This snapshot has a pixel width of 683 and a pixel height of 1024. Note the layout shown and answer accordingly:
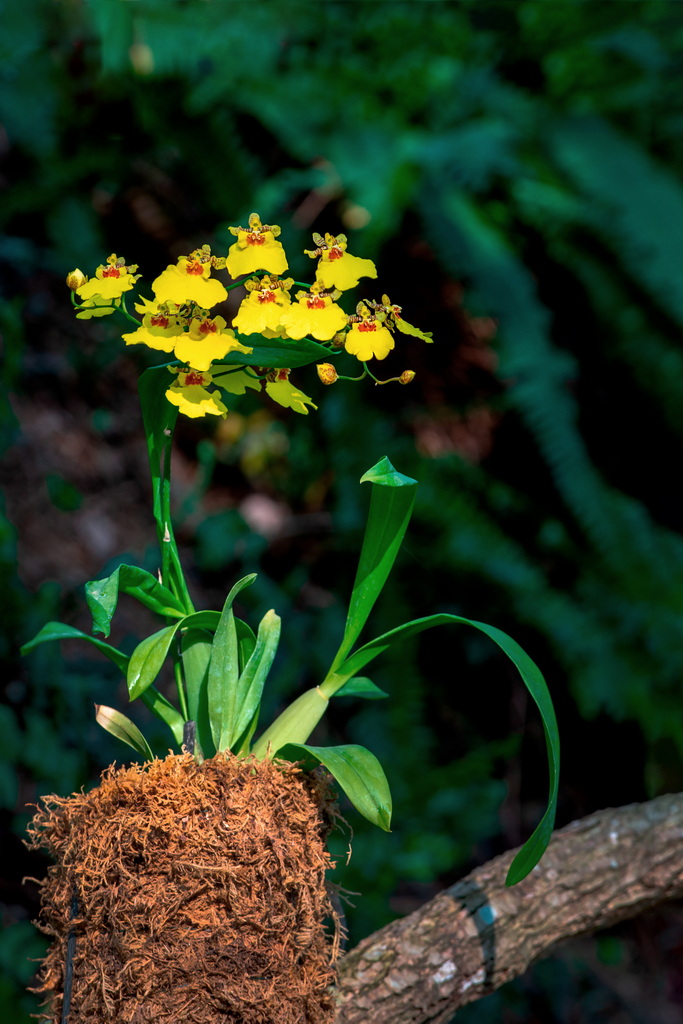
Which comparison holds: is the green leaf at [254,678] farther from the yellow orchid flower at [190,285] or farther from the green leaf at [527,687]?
the yellow orchid flower at [190,285]

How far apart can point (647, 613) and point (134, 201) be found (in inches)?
61.9

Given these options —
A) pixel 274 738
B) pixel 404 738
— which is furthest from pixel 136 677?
pixel 404 738

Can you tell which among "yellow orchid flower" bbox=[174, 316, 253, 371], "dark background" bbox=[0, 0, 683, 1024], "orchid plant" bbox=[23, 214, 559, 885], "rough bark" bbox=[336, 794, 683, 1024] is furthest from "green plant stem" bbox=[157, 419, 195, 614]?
"dark background" bbox=[0, 0, 683, 1024]

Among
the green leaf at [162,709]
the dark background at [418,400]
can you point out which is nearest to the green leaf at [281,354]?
the green leaf at [162,709]

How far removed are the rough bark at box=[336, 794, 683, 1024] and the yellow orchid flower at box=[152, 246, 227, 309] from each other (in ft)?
2.21

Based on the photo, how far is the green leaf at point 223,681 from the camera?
670 mm

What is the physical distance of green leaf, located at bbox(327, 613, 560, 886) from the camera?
0.63m

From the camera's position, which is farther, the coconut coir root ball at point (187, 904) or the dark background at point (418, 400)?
the dark background at point (418, 400)

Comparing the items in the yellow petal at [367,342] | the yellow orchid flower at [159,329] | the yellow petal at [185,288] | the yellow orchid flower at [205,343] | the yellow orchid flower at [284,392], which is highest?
the yellow petal at [185,288]

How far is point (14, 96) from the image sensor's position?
1.69 meters

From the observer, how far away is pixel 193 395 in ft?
2.09

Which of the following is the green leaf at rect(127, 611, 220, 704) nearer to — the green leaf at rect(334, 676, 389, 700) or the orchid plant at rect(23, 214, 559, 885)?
the orchid plant at rect(23, 214, 559, 885)

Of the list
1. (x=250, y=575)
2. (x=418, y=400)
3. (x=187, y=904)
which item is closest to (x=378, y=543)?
(x=250, y=575)

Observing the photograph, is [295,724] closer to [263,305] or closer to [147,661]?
[147,661]
